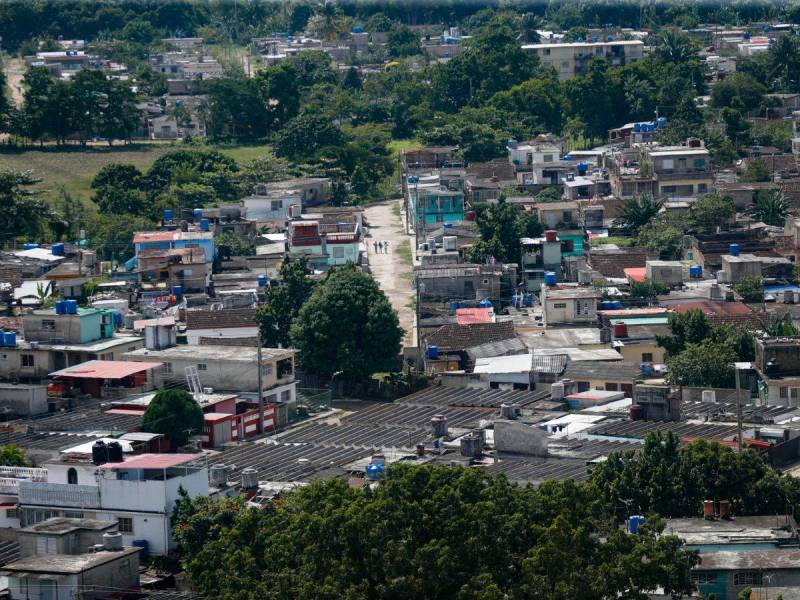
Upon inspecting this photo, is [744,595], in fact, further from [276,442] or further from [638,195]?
[638,195]

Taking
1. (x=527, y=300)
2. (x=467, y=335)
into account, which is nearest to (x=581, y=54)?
(x=527, y=300)

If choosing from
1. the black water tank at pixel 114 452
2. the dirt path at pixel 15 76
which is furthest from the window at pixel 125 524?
the dirt path at pixel 15 76

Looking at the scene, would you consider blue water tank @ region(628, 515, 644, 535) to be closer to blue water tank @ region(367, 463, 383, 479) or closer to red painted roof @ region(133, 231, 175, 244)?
blue water tank @ region(367, 463, 383, 479)

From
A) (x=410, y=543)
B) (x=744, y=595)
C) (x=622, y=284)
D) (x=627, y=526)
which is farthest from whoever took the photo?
(x=622, y=284)

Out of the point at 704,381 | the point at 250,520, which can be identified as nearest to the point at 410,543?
the point at 250,520

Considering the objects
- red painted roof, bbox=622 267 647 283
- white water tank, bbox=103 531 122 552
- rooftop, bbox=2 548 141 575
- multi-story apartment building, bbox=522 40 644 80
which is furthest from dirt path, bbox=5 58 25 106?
rooftop, bbox=2 548 141 575

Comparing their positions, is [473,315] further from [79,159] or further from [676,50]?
[676,50]
